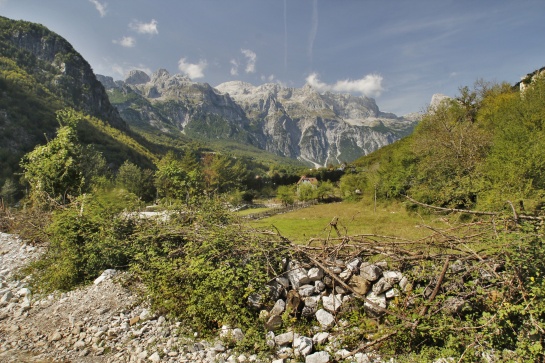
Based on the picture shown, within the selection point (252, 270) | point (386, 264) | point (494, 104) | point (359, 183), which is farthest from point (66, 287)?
point (359, 183)

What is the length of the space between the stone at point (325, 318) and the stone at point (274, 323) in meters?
0.92

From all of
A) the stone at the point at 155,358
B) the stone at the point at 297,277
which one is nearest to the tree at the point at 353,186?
the stone at the point at 297,277

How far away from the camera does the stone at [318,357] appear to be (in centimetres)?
546

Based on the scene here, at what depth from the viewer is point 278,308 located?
6.99 metres

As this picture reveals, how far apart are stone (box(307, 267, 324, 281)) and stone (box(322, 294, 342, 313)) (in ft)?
1.68

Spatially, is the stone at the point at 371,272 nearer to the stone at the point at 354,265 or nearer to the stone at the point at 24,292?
the stone at the point at 354,265

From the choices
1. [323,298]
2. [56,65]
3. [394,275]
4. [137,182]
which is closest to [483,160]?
[394,275]

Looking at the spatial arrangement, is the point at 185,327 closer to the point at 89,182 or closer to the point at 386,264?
the point at 386,264

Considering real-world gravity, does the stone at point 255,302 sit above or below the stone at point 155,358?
above

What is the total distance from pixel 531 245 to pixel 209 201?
9.26 meters

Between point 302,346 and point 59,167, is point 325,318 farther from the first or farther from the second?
point 59,167

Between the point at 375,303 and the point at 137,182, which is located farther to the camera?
the point at 137,182

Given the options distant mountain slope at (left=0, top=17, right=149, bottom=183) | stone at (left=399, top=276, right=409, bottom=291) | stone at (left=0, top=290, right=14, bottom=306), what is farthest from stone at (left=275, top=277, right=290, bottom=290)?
distant mountain slope at (left=0, top=17, right=149, bottom=183)

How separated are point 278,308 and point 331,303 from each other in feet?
4.31
